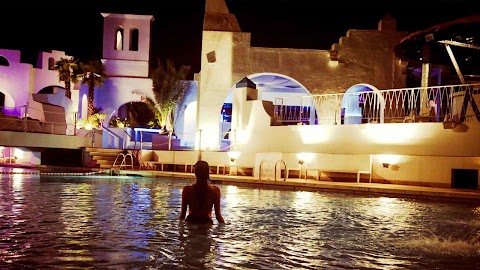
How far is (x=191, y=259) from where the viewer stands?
17.6ft

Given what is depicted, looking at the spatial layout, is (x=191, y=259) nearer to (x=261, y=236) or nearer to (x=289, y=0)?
(x=261, y=236)

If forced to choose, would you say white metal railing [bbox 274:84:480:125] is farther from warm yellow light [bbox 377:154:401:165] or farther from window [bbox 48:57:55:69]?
window [bbox 48:57:55:69]

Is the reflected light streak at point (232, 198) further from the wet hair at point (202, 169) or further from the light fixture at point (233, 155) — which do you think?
the light fixture at point (233, 155)

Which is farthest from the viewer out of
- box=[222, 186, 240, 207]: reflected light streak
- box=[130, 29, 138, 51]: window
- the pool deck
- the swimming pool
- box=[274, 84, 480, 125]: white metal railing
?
box=[130, 29, 138, 51]: window

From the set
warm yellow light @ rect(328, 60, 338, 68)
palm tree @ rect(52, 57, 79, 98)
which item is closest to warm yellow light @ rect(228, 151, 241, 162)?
warm yellow light @ rect(328, 60, 338, 68)

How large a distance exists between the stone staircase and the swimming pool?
39.8 feet

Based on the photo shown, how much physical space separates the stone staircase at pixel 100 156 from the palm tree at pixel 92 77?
3947 mm

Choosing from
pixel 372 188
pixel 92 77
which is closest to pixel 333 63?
pixel 372 188

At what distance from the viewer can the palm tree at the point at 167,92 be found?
2758 cm

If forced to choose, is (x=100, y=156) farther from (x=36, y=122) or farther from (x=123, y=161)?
(x=36, y=122)

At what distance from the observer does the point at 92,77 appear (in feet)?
92.0

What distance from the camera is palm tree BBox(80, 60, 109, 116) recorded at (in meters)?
28.0

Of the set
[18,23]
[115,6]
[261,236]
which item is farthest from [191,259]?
[18,23]

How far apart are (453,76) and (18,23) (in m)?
35.0
